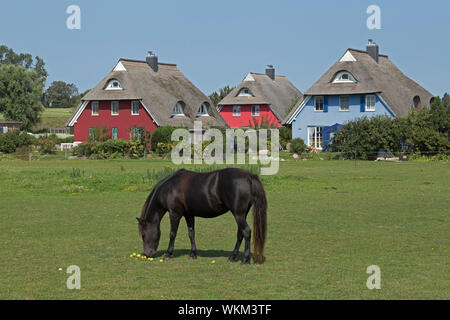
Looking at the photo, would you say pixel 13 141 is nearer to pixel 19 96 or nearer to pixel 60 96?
pixel 19 96

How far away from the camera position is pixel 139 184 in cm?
2758

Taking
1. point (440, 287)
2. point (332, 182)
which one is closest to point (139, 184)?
point (332, 182)

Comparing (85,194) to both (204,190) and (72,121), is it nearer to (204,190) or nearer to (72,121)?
(204,190)

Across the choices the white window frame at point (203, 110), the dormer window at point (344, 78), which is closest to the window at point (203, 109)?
the white window frame at point (203, 110)


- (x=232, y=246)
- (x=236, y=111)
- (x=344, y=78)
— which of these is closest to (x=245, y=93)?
(x=236, y=111)

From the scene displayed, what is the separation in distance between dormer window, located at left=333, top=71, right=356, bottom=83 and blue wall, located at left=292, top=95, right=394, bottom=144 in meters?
1.55

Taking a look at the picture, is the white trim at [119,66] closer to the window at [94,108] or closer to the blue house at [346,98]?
the window at [94,108]

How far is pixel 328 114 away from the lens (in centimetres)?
6575

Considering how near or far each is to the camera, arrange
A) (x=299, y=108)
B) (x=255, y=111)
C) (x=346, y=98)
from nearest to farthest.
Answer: (x=346, y=98)
(x=299, y=108)
(x=255, y=111)

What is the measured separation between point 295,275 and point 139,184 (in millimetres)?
17538

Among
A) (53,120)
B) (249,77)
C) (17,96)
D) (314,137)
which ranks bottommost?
(314,137)

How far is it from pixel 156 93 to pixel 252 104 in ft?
60.0

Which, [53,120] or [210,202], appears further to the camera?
[53,120]
